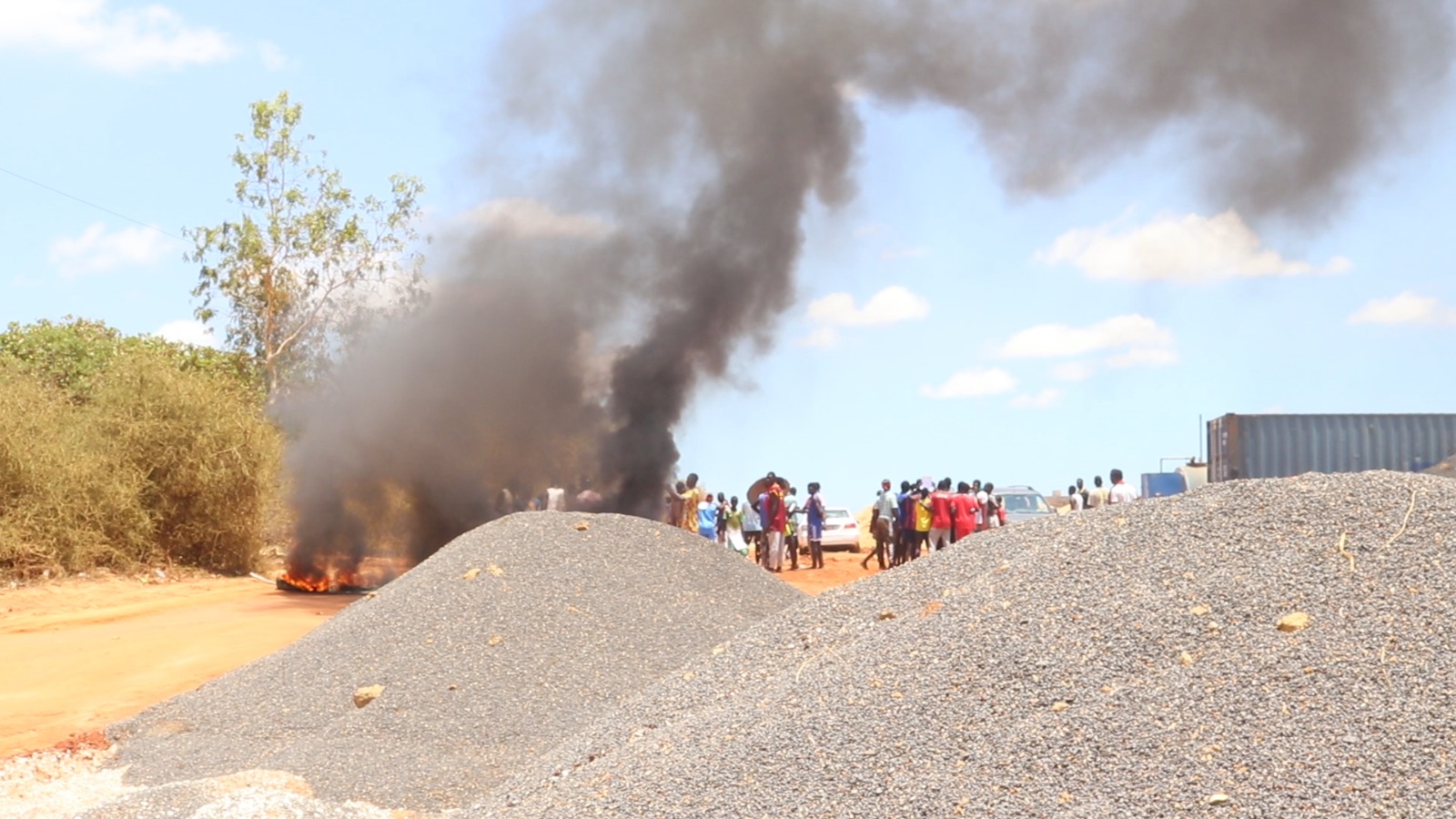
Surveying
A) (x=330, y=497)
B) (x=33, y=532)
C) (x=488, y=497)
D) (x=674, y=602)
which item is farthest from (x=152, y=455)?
(x=674, y=602)

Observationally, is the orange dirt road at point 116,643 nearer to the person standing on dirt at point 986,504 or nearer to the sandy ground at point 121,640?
the sandy ground at point 121,640

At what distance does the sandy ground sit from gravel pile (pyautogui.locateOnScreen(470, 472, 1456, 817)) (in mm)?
6283

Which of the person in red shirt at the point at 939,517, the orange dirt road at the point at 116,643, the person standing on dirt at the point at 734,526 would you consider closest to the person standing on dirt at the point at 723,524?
the person standing on dirt at the point at 734,526

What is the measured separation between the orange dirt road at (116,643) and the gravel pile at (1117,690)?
6.14 m

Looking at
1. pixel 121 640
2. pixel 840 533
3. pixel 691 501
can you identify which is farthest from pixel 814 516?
pixel 121 640

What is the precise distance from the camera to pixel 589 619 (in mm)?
10938

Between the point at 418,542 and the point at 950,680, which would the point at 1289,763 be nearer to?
the point at 950,680

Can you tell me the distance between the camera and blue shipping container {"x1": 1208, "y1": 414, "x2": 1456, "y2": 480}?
839 inches

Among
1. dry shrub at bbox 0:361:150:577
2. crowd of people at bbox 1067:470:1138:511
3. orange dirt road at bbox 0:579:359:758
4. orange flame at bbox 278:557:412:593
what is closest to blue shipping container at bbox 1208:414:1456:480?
crowd of people at bbox 1067:470:1138:511

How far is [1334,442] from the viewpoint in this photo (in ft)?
70.1

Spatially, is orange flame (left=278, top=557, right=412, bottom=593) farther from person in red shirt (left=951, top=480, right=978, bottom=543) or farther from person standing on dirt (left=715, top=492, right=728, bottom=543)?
person in red shirt (left=951, top=480, right=978, bottom=543)

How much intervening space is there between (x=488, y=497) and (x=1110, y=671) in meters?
17.5

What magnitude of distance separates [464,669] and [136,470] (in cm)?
1589

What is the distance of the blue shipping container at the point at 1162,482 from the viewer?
2912 cm
